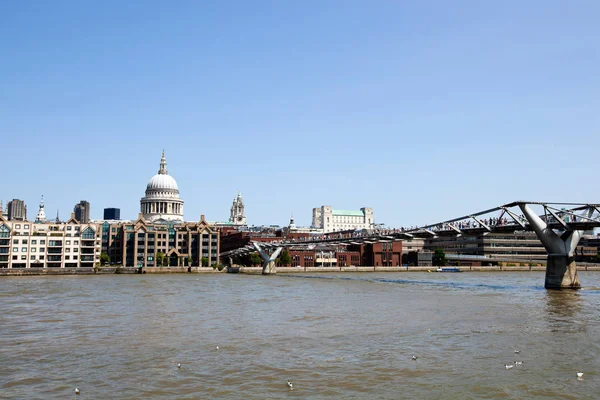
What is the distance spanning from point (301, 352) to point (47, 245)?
12138cm

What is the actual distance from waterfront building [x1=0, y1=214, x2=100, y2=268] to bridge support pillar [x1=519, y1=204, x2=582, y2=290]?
340 feet

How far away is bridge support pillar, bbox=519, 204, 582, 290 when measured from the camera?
61.4 meters

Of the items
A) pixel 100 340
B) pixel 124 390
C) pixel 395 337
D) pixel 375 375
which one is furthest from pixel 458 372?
pixel 100 340

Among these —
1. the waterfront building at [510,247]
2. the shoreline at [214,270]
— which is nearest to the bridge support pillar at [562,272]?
the shoreline at [214,270]

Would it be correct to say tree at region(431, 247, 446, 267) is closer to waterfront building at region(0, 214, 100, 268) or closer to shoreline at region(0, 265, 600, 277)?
shoreline at region(0, 265, 600, 277)

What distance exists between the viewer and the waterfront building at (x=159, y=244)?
155 meters

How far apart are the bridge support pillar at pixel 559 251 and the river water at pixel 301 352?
800 inches

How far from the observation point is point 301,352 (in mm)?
23703

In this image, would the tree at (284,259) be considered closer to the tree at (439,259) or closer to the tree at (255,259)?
the tree at (255,259)

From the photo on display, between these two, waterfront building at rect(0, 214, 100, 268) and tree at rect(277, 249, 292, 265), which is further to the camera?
tree at rect(277, 249, 292, 265)

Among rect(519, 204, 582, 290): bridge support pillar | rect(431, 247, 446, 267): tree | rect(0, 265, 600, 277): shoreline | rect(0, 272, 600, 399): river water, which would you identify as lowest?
rect(0, 265, 600, 277): shoreline

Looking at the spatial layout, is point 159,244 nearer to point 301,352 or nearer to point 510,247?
point 510,247

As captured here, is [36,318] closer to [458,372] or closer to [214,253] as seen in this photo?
[458,372]

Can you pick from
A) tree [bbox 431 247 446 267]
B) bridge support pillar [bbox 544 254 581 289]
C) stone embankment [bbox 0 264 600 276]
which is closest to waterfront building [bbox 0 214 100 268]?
stone embankment [bbox 0 264 600 276]
